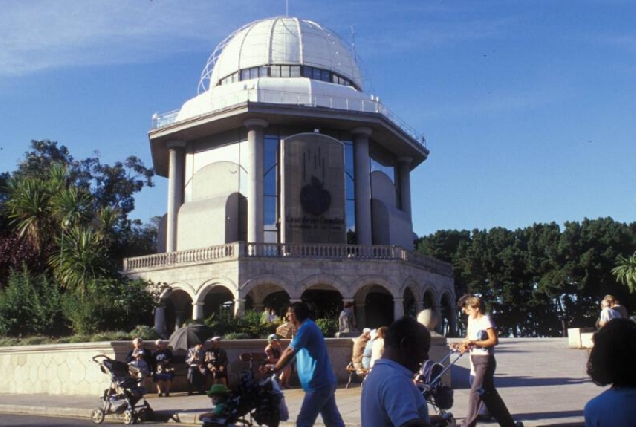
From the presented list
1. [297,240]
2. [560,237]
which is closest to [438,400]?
[297,240]

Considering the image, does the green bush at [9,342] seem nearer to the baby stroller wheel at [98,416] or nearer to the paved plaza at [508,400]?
the paved plaza at [508,400]

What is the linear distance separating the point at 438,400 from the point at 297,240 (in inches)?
990

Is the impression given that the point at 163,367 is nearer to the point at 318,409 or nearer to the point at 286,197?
the point at 318,409

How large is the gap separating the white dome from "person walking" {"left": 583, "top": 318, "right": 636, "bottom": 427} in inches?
1505

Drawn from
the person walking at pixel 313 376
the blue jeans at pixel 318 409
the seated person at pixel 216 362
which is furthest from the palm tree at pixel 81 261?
the blue jeans at pixel 318 409

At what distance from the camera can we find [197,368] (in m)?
15.1

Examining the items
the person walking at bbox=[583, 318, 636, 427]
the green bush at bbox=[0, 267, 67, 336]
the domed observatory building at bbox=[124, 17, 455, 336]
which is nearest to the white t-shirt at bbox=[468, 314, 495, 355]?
the person walking at bbox=[583, 318, 636, 427]

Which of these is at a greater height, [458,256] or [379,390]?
[458,256]

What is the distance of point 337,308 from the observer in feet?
111

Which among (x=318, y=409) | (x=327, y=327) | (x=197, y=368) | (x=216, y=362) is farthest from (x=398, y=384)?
(x=327, y=327)

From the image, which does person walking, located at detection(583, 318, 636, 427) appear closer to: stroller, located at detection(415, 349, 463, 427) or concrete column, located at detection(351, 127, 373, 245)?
stroller, located at detection(415, 349, 463, 427)

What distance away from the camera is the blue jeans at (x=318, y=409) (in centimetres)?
680

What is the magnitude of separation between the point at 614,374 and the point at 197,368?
13034 millimetres

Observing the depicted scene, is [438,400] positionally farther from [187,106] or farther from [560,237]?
[560,237]
